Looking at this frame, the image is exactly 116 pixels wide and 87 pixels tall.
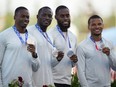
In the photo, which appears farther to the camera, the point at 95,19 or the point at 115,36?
the point at 115,36

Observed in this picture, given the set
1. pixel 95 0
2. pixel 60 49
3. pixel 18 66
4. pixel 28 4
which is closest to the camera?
pixel 18 66

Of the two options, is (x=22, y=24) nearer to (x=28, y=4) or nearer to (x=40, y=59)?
(x=40, y=59)

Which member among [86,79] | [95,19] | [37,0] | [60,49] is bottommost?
[86,79]

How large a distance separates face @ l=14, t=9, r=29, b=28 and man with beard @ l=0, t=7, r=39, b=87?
0.14 meters

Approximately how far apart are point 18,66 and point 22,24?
623mm

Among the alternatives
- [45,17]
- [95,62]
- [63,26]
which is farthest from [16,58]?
[95,62]

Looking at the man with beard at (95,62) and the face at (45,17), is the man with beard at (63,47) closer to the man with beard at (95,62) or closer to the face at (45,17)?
the man with beard at (95,62)

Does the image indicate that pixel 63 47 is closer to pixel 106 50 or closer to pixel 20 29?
pixel 106 50

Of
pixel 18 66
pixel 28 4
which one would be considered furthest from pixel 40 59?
pixel 28 4

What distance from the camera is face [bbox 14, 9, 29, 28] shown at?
244 inches

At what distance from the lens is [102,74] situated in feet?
22.0

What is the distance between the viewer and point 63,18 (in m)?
6.82

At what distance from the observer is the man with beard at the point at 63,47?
21.8 ft

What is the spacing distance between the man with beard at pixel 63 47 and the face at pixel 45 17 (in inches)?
10.7
